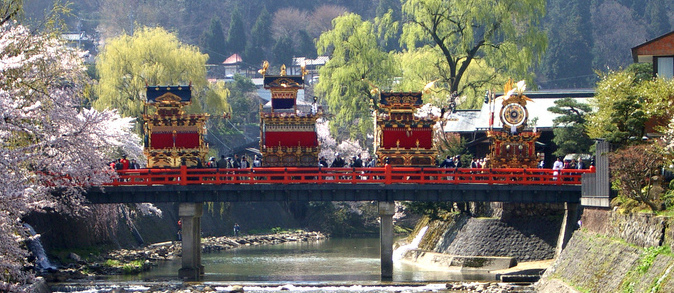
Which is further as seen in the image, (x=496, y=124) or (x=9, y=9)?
(x=496, y=124)

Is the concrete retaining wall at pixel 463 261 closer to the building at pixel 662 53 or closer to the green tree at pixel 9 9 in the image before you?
the building at pixel 662 53

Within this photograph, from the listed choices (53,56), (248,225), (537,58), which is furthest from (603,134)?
(248,225)

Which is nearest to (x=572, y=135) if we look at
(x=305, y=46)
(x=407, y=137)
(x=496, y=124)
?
(x=496, y=124)

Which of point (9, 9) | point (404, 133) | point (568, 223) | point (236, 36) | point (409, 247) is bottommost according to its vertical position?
point (409, 247)

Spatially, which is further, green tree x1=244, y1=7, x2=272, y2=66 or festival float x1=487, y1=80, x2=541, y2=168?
green tree x1=244, y1=7, x2=272, y2=66

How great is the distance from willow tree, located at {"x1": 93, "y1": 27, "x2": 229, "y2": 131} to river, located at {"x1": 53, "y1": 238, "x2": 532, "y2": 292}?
37.7ft

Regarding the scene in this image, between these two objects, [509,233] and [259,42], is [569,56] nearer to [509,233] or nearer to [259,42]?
[259,42]

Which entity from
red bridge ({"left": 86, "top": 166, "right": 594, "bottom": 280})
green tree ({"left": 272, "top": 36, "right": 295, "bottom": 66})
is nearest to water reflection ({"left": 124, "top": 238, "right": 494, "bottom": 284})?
red bridge ({"left": 86, "top": 166, "right": 594, "bottom": 280})

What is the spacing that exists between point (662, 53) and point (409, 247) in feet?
68.4

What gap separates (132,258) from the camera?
4922 cm

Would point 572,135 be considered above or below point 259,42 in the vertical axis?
below

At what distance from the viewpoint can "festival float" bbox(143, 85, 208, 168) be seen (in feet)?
151

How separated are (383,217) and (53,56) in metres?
17.6

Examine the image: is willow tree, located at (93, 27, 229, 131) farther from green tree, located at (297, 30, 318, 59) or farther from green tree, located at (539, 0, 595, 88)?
green tree, located at (539, 0, 595, 88)
